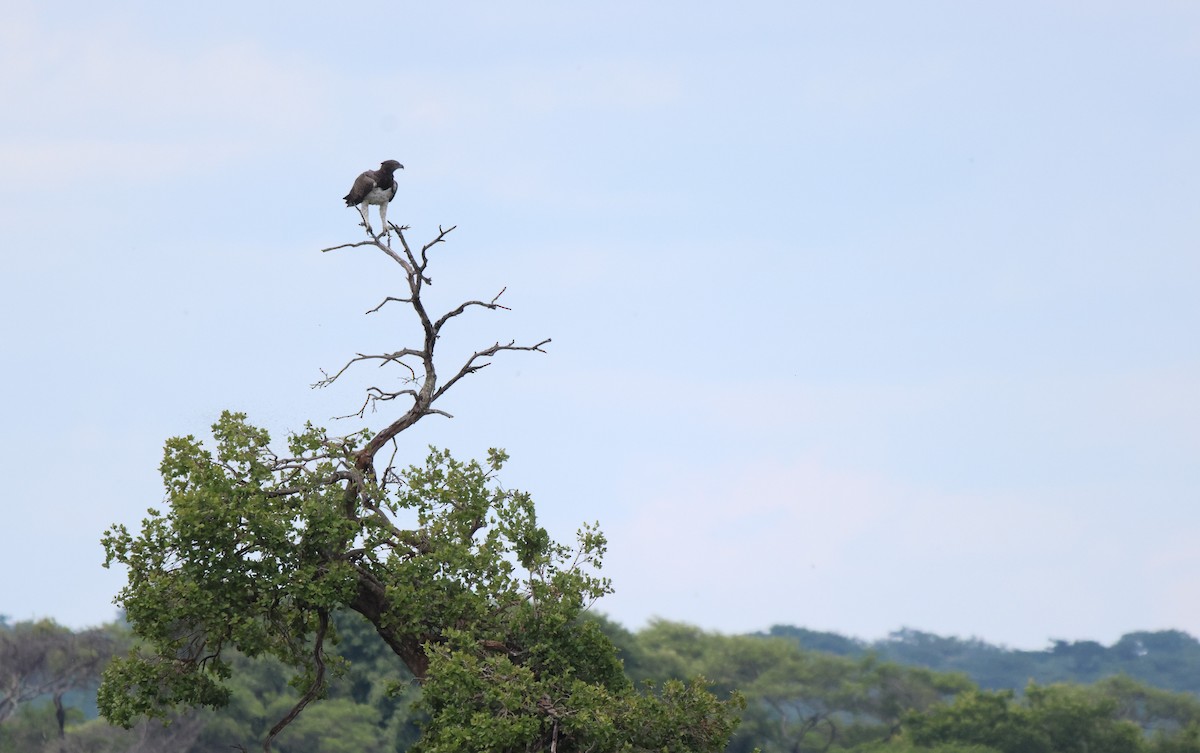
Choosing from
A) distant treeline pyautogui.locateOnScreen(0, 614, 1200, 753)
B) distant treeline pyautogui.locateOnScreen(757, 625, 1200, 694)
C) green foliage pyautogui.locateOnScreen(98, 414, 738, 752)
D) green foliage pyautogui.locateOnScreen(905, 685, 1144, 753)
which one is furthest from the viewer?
distant treeline pyautogui.locateOnScreen(757, 625, 1200, 694)

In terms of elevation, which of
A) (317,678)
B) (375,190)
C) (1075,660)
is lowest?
(317,678)

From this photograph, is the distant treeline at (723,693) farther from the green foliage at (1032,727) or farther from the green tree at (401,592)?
the green tree at (401,592)

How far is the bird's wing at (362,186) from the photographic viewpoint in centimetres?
1466

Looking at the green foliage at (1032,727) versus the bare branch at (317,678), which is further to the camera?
the green foliage at (1032,727)

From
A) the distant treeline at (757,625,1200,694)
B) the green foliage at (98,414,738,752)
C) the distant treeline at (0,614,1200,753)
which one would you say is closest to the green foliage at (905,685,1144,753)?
the distant treeline at (0,614,1200,753)

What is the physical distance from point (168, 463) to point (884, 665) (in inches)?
1823

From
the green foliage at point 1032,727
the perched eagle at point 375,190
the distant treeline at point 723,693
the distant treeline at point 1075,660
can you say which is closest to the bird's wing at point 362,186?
the perched eagle at point 375,190

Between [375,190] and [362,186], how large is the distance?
11cm

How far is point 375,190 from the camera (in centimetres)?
1468

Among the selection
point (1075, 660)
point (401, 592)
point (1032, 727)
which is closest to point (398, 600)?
point (401, 592)

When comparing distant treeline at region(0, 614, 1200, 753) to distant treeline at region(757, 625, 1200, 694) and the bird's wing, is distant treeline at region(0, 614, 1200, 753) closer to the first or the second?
the bird's wing

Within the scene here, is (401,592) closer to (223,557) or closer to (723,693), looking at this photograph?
(223,557)

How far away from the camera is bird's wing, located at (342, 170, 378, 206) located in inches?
577

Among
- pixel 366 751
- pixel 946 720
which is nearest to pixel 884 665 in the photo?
pixel 946 720
